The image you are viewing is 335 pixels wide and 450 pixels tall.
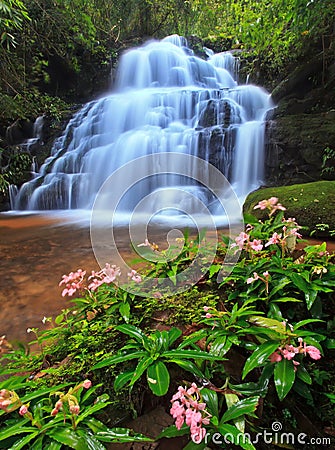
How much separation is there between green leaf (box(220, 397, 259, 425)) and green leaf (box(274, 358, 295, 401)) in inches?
3.3

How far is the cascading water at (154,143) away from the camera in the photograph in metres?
6.92

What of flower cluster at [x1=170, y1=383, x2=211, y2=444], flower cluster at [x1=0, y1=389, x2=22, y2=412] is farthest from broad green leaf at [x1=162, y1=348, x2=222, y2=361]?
flower cluster at [x1=0, y1=389, x2=22, y2=412]

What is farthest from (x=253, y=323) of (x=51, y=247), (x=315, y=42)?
(x=315, y=42)

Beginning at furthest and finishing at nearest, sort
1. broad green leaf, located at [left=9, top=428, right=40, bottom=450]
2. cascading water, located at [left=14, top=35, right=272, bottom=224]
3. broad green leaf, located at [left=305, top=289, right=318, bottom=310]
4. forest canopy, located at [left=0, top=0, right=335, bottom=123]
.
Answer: cascading water, located at [left=14, top=35, right=272, bottom=224], forest canopy, located at [left=0, top=0, right=335, bottom=123], broad green leaf, located at [left=305, top=289, right=318, bottom=310], broad green leaf, located at [left=9, top=428, right=40, bottom=450]

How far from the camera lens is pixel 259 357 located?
899 millimetres

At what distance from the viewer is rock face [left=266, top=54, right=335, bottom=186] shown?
5.75 meters

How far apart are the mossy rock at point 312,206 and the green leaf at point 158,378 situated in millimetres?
2704

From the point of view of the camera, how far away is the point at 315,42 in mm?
7164

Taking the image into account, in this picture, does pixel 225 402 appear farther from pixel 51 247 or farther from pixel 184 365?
pixel 51 247

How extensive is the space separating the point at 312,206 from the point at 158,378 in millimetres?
3272

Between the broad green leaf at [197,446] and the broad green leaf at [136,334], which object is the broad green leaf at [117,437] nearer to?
the broad green leaf at [197,446]

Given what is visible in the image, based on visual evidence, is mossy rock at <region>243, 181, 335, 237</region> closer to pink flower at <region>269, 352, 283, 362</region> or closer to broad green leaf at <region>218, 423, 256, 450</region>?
pink flower at <region>269, 352, 283, 362</region>

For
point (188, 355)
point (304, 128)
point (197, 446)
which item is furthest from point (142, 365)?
point (304, 128)

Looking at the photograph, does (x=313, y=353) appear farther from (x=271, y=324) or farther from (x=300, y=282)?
(x=300, y=282)
